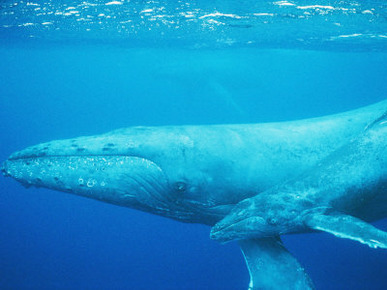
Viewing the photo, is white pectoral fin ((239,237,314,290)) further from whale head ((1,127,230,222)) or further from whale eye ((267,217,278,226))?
whale head ((1,127,230,222))

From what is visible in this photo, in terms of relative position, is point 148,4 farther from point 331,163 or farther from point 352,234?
point 352,234

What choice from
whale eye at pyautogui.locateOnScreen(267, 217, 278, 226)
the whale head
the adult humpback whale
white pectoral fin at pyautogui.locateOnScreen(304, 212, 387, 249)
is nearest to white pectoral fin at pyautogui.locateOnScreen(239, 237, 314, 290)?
the adult humpback whale

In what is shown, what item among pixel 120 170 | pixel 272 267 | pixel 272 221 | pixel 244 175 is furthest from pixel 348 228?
pixel 120 170

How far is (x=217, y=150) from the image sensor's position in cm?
520

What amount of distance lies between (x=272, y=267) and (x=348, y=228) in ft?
4.48

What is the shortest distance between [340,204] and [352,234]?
0.91 m

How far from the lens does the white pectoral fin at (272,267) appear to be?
4.36 metres

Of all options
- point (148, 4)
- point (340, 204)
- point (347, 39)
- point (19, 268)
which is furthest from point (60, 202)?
point (340, 204)

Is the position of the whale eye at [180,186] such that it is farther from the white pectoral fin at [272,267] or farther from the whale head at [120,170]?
the white pectoral fin at [272,267]

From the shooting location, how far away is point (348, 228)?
12.1 ft

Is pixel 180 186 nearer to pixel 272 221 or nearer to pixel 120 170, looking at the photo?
pixel 120 170

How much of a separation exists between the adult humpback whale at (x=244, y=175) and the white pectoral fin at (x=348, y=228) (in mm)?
45

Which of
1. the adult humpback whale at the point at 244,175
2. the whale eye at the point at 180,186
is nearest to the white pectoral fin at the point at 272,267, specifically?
the adult humpback whale at the point at 244,175

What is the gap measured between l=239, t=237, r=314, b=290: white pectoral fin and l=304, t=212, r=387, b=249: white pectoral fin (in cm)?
76
